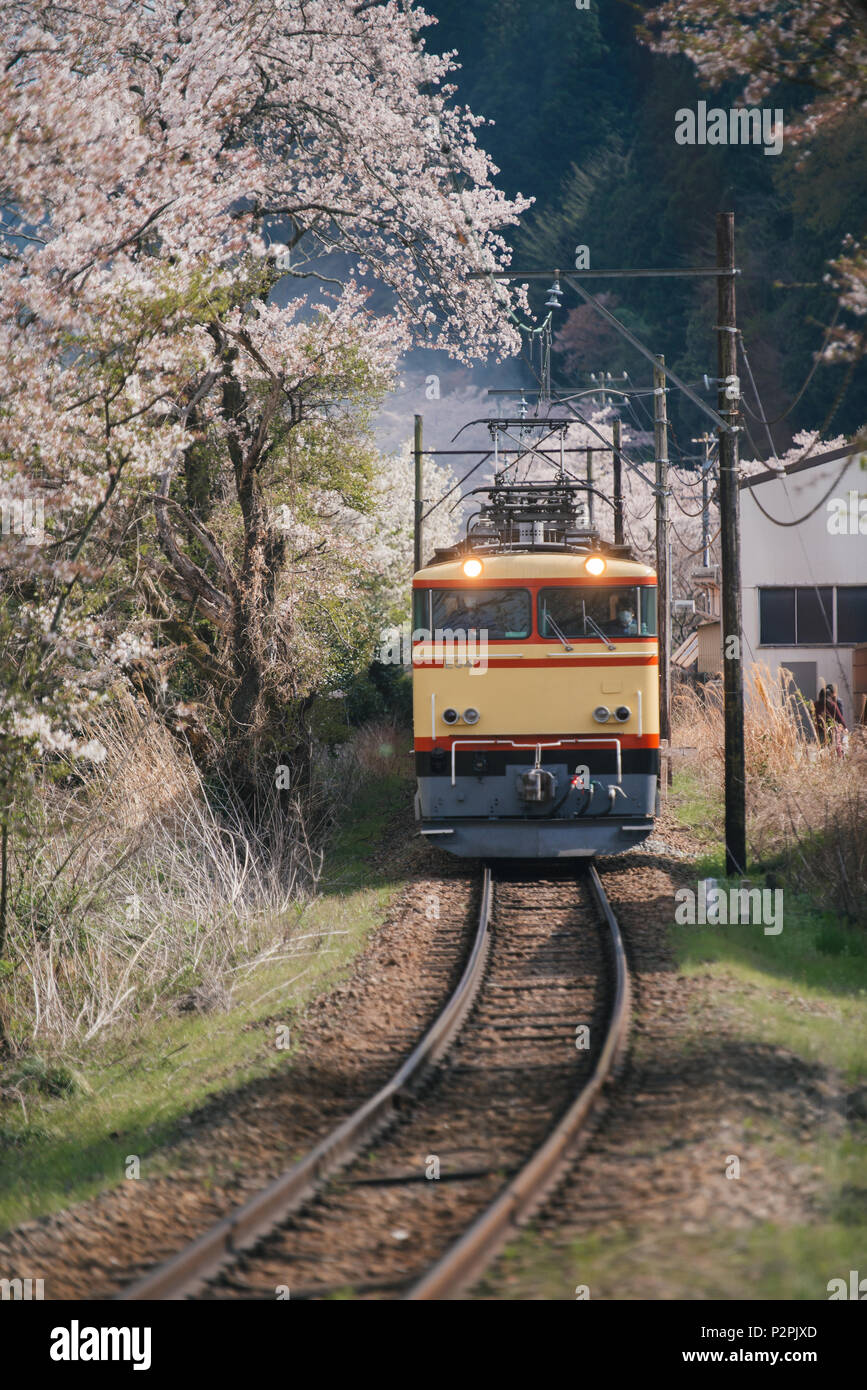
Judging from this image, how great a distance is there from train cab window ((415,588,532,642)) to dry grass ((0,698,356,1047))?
323 centimetres

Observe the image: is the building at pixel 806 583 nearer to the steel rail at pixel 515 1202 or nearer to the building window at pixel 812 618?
the building window at pixel 812 618

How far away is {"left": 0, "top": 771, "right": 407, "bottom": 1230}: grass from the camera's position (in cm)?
692

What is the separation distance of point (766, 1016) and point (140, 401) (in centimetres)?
679

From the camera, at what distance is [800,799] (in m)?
14.4

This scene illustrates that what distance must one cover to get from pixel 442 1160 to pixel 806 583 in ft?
74.2

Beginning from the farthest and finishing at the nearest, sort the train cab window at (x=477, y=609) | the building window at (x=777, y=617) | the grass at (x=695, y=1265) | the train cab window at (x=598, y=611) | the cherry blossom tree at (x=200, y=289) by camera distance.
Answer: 1. the building window at (x=777, y=617)
2. the train cab window at (x=477, y=609)
3. the train cab window at (x=598, y=611)
4. the cherry blossom tree at (x=200, y=289)
5. the grass at (x=695, y=1265)

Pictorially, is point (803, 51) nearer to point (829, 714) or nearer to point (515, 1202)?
point (515, 1202)

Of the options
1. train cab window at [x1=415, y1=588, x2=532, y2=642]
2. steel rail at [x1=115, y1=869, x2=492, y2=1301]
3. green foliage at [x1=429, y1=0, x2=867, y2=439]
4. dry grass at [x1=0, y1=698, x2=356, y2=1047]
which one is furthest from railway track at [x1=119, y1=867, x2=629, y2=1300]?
green foliage at [x1=429, y1=0, x2=867, y2=439]

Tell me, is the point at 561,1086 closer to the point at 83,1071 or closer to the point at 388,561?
the point at 83,1071

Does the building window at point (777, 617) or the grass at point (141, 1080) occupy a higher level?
the building window at point (777, 617)

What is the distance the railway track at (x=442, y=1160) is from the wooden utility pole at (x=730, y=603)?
12.9 feet

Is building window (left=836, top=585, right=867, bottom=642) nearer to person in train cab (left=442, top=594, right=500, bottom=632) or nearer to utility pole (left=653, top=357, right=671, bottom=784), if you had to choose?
utility pole (left=653, top=357, right=671, bottom=784)

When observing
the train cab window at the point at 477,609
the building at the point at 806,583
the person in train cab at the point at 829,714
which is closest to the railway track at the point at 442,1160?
the train cab window at the point at 477,609

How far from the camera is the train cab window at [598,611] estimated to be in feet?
44.6
